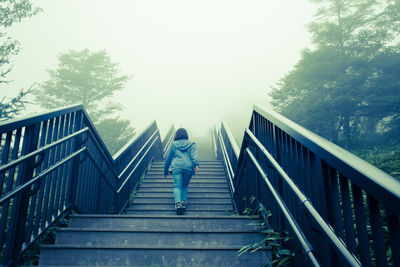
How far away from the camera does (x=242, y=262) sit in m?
2.10

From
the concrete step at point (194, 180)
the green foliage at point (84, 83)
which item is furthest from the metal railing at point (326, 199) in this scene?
the green foliage at point (84, 83)

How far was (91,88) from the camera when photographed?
20500mm

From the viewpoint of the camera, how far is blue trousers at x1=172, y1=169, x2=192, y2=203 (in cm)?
438

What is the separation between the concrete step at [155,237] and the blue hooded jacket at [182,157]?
1.98 m

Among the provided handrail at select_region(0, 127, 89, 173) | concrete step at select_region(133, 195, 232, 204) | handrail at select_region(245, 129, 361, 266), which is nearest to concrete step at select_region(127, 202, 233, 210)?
concrete step at select_region(133, 195, 232, 204)

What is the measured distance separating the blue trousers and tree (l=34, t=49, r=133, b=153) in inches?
607

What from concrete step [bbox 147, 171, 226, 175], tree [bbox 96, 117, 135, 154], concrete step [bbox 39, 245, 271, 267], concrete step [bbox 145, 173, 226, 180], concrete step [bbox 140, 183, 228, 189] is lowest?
concrete step [bbox 39, 245, 271, 267]

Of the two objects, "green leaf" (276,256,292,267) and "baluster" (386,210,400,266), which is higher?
"baluster" (386,210,400,266)

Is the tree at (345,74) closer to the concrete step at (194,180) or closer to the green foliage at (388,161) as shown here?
the green foliage at (388,161)

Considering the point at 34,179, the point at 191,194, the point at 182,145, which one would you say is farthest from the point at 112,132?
the point at 34,179

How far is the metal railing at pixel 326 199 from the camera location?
0.96 metres

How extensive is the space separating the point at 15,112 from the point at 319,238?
9.38 metres

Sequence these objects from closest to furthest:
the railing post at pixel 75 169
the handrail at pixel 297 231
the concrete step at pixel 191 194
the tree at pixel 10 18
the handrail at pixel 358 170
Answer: the handrail at pixel 358 170 → the handrail at pixel 297 231 → the railing post at pixel 75 169 → the concrete step at pixel 191 194 → the tree at pixel 10 18

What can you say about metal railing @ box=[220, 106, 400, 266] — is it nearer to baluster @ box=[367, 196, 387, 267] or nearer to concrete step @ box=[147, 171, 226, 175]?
baluster @ box=[367, 196, 387, 267]
